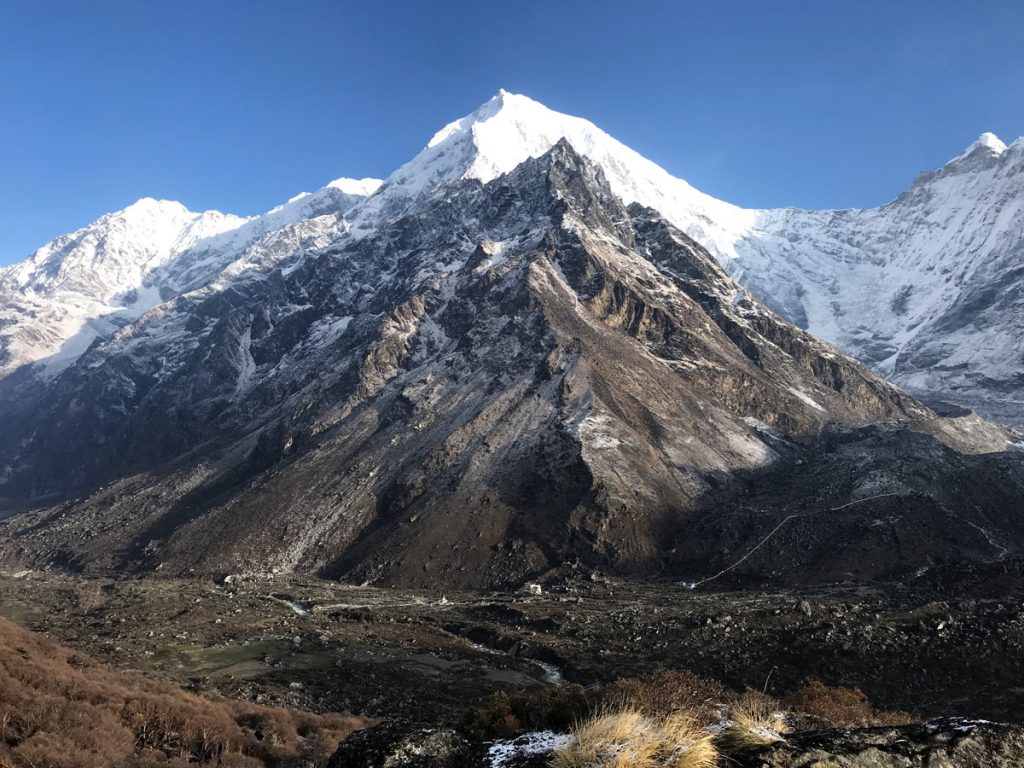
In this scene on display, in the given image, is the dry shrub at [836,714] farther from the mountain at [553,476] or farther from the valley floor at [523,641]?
the mountain at [553,476]

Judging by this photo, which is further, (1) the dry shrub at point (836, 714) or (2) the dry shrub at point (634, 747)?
(1) the dry shrub at point (836, 714)

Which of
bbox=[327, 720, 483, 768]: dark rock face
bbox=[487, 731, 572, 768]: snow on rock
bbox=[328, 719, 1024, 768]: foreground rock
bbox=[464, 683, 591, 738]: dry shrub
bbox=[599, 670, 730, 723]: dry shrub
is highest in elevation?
bbox=[328, 719, 1024, 768]: foreground rock

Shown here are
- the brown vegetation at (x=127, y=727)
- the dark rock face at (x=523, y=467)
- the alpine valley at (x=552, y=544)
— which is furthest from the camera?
the dark rock face at (x=523, y=467)

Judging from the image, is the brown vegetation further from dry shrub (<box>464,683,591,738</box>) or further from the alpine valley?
dry shrub (<box>464,683,591,738</box>)

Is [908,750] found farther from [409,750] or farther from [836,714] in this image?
[836,714]

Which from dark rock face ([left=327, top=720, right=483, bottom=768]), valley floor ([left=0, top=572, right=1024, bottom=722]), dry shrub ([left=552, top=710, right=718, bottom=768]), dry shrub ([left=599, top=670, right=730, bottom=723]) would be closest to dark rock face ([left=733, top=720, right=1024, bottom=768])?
dry shrub ([left=552, top=710, right=718, bottom=768])

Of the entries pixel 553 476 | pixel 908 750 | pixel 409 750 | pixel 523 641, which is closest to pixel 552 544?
pixel 553 476

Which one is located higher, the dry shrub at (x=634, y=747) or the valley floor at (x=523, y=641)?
the dry shrub at (x=634, y=747)

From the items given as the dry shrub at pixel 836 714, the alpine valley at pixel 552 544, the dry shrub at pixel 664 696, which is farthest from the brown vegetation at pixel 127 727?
the dry shrub at pixel 836 714
